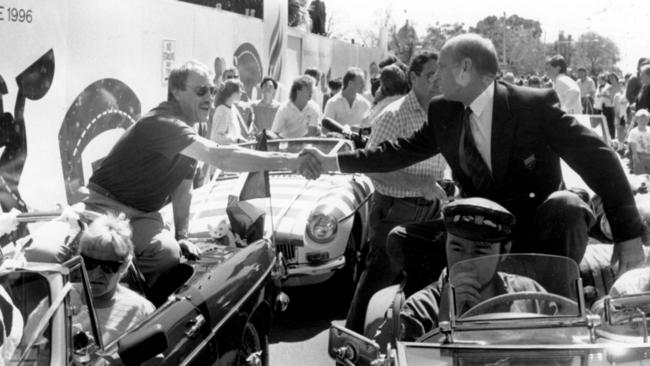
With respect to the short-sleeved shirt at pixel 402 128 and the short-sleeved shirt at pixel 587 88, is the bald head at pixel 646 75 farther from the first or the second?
the short-sleeved shirt at pixel 587 88

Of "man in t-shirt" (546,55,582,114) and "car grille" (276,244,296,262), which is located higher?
"man in t-shirt" (546,55,582,114)

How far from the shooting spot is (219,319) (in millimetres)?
4137

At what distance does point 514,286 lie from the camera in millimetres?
3182

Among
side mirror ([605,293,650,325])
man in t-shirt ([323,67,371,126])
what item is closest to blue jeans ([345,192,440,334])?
side mirror ([605,293,650,325])

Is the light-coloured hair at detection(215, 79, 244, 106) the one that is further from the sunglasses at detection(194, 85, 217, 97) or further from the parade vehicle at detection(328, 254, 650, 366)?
the parade vehicle at detection(328, 254, 650, 366)

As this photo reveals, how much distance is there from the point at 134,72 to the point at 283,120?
1869 mm

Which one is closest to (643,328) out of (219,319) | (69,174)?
(219,319)

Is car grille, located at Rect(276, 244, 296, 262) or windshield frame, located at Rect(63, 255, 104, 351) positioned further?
car grille, located at Rect(276, 244, 296, 262)

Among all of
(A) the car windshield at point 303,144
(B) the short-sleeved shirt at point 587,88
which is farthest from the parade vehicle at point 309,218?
(B) the short-sleeved shirt at point 587,88

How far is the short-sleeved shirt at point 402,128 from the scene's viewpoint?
18.8ft

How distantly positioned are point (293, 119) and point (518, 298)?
752cm

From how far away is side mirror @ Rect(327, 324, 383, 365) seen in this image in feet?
10.1

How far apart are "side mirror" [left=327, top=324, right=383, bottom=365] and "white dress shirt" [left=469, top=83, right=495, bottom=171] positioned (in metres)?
1.34

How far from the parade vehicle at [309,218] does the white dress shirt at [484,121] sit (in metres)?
2.52
